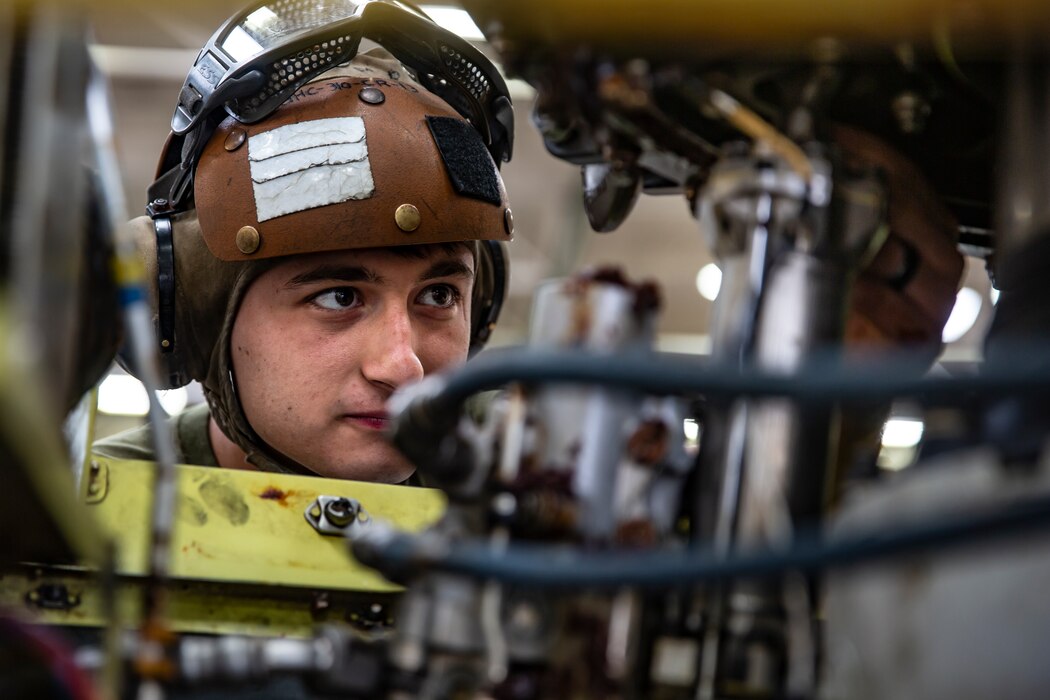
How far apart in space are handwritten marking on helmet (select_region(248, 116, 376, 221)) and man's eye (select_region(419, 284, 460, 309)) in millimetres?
188

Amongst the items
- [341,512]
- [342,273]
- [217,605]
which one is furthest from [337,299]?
[217,605]

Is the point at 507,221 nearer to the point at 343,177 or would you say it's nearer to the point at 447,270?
the point at 447,270

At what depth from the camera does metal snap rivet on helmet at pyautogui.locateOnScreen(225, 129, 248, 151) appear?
167cm

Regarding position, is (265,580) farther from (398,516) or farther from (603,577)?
(603,577)

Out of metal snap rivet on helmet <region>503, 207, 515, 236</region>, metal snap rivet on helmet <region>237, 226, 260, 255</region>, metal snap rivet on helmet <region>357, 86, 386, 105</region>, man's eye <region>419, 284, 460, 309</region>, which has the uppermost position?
metal snap rivet on helmet <region>357, 86, 386, 105</region>

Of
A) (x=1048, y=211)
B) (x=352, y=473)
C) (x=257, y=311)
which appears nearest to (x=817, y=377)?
(x=1048, y=211)

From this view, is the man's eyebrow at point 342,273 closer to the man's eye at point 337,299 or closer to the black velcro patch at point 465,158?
the man's eye at point 337,299

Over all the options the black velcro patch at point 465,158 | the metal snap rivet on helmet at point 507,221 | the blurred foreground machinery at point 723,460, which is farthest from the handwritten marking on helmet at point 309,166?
the blurred foreground machinery at point 723,460

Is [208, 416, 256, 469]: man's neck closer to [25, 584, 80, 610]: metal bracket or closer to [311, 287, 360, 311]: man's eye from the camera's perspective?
[311, 287, 360, 311]: man's eye

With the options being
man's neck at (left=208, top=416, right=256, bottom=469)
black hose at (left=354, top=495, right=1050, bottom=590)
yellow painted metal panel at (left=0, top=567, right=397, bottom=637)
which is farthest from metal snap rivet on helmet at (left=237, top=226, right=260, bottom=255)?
black hose at (left=354, top=495, right=1050, bottom=590)

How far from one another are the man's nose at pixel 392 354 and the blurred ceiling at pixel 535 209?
3.17 m

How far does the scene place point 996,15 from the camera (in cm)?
76

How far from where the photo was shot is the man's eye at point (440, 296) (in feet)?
5.73

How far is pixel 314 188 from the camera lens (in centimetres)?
161
